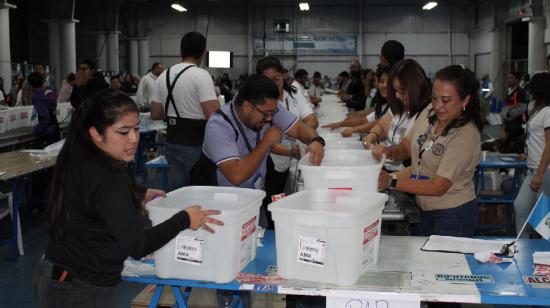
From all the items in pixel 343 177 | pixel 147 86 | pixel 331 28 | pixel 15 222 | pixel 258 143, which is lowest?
pixel 15 222

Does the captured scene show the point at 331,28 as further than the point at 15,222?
Yes

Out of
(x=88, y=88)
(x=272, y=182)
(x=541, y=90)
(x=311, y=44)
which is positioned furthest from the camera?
(x=311, y=44)

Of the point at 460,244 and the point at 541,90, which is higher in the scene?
the point at 541,90

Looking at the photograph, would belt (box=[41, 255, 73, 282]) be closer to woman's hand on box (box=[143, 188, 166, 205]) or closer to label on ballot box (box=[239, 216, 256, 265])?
woman's hand on box (box=[143, 188, 166, 205])

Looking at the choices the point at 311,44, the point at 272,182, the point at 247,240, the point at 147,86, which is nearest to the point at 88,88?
the point at 147,86

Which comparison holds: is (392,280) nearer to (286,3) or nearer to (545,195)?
(545,195)

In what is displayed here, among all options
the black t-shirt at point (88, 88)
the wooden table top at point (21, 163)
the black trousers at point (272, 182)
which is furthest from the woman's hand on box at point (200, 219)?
the black t-shirt at point (88, 88)

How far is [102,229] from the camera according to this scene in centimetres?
221

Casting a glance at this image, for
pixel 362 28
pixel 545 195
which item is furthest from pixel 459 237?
pixel 362 28

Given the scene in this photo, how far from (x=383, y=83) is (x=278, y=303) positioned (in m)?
1.81

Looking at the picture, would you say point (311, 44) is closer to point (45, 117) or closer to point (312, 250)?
point (45, 117)

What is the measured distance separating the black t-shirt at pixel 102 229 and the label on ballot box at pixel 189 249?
139mm

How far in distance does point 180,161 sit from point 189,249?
257 centimetres

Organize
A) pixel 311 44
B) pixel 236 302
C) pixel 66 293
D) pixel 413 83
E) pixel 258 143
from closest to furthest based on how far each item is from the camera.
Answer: pixel 66 293, pixel 236 302, pixel 258 143, pixel 413 83, pixel 311 44
